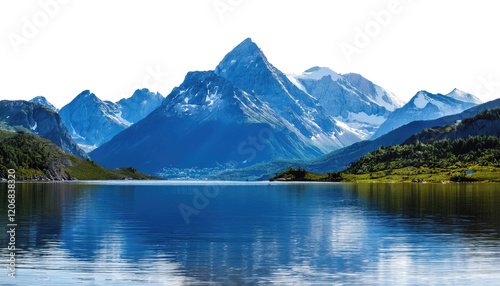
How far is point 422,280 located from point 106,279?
1114 inches

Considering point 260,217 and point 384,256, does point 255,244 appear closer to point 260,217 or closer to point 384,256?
point 384,256

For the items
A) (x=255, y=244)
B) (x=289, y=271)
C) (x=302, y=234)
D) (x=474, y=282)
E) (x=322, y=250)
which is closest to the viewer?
(x=474, y=282)

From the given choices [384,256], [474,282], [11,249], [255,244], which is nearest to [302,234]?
[255,244]

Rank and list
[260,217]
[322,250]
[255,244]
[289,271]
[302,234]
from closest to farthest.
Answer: [289,271], [322,250], [255,244], [302,234], [260,217]

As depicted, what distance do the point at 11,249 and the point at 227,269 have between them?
90.6ft

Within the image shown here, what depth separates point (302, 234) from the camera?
249 ft

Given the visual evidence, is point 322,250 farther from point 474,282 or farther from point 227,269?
point 474,282

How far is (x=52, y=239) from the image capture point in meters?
68.9

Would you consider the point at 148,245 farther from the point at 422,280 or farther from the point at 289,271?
the point at 422,280

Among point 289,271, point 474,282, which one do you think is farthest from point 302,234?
point 474,282

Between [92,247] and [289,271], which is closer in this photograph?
[289,271]

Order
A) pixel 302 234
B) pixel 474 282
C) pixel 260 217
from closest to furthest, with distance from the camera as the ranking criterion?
pixel 474 282 < pixel 302 234 < pixel 260 217

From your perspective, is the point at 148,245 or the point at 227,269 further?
the point at 148,245

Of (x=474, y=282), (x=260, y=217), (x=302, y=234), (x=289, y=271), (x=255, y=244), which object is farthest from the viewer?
(x=260, y=217)
